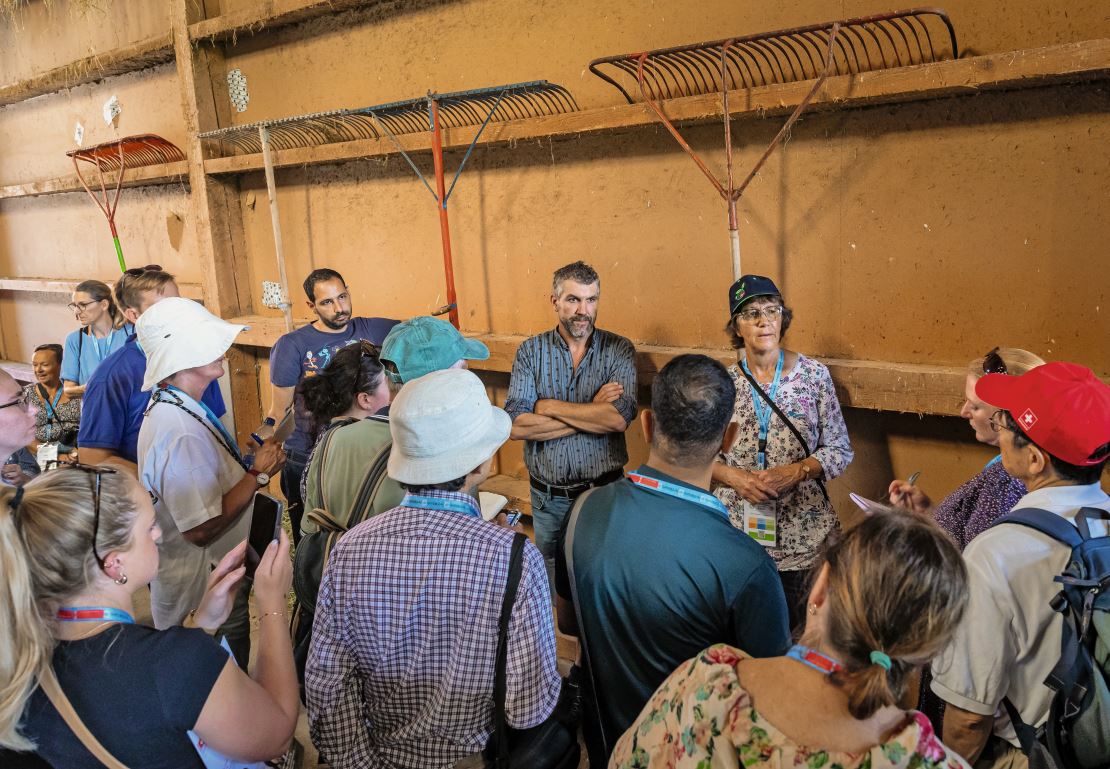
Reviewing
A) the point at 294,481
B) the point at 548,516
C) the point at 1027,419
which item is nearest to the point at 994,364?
the point at 1027,419

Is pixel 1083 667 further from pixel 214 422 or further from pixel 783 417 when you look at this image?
pixel 214 422

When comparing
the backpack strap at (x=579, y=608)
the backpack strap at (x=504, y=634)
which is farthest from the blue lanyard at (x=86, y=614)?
the backpack strap at (x=579, y=608)

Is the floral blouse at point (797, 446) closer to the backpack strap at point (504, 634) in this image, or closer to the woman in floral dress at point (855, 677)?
the backpack strap at point (504, 634)

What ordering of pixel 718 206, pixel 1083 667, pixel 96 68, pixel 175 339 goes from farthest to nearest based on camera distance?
pixel 96 68 < pixel 718 206 < pixel 175 339 < pixel 1083 667

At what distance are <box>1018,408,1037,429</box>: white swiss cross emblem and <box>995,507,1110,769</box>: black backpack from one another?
0.91 feet

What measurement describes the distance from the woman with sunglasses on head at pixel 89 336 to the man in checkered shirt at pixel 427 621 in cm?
333

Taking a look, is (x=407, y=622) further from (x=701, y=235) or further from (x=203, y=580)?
(x=701, y=235)

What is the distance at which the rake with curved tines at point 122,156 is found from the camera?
211 inches

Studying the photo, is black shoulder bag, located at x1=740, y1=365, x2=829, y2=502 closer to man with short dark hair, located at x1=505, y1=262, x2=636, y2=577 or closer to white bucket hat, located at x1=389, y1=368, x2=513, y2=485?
man with short dark hair, located at x1=505, y1=262, x2=636, y2=577

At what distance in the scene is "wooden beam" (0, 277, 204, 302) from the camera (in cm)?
566

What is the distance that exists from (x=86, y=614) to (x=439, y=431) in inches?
27.9

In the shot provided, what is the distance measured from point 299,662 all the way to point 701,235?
235 centimetres

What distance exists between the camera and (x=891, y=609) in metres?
1.00

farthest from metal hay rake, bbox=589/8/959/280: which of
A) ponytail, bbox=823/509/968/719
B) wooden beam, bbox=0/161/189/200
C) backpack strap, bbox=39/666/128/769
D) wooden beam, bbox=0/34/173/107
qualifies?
wooden beam, bbox=0/34/173/107
